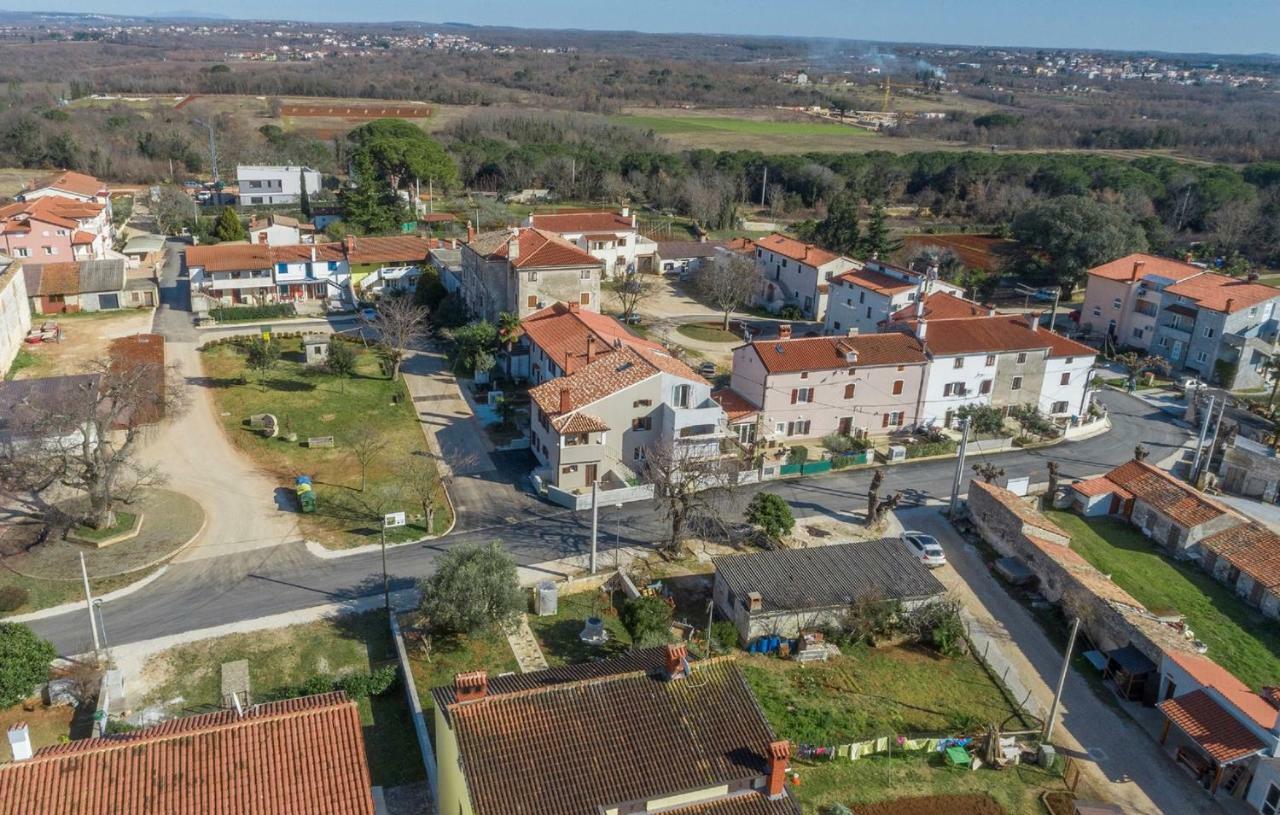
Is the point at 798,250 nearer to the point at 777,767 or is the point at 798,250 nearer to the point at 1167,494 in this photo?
the point at 1167,494

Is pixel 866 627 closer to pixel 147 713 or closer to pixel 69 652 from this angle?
pixel 147 713

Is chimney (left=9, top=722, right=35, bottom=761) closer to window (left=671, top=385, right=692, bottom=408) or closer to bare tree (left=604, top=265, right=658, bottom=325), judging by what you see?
window (left=671, top=385, right=692, bottom=408)

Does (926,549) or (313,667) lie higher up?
(926,549)

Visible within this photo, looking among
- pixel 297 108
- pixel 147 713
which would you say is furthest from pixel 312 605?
pixel 297 108

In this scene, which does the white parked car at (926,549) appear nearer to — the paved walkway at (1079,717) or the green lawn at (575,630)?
the paved walkway at (1079,717)

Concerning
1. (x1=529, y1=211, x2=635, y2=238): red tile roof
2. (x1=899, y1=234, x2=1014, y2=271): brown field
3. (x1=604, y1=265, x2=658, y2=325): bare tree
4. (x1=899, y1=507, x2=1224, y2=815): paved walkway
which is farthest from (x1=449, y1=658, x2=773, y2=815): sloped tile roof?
(x1=899, y1=234, x2=1014, y2=271): brown field

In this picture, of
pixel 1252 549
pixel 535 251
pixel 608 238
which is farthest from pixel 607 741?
pixel 608 238
